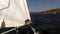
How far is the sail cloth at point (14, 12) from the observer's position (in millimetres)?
2939

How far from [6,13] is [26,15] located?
32cm

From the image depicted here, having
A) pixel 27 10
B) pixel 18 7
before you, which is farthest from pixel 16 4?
pixel 27 10

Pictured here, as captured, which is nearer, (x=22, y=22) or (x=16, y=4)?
(x=22, y=22)

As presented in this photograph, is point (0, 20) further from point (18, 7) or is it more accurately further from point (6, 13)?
point (18, 7)

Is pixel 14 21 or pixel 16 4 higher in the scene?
pixel 16 4

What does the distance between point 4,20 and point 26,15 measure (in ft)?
1.17

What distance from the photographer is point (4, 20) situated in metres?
2.93

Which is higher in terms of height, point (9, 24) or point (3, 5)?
point (3, 5)

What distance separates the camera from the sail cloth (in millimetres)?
2939

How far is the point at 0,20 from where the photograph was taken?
290cm

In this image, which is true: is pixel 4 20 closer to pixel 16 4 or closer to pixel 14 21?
pixel 14 21

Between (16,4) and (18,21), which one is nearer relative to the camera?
(18,21)

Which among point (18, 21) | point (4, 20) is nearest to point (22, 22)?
point (18, 21)

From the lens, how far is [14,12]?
308 cm
